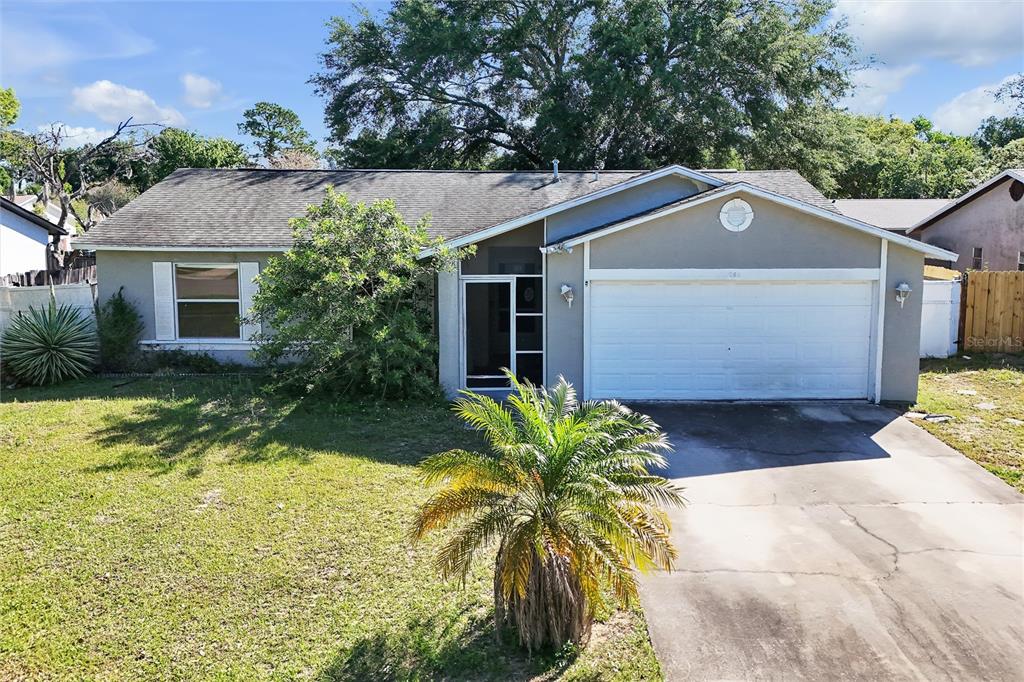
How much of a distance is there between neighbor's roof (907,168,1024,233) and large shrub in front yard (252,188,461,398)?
59.4 ft

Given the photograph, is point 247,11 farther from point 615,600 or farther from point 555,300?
point 615,600

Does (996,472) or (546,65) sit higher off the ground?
(546,65)

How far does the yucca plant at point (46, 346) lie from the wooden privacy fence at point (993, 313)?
1929 cm

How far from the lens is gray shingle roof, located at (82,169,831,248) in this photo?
47.9ft

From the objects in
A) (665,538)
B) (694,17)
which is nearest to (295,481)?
(665,538)

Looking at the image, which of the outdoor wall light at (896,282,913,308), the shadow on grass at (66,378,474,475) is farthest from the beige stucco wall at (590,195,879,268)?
the shadow on grass at (66,378,474,475)

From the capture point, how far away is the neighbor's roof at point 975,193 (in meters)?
21.0

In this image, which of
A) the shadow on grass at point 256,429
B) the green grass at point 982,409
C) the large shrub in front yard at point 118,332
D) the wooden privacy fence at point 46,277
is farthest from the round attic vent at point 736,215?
the wooden privacy fence at point 46,277

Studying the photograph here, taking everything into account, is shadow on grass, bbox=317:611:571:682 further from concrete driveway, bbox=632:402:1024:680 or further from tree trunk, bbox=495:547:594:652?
concrete driveway, bbox=632:402:1024:680

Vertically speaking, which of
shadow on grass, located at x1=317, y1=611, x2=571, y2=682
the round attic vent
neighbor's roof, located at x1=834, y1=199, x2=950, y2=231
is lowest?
shadow on grass, located at x1=317, y1=611, x2=571, y2=682

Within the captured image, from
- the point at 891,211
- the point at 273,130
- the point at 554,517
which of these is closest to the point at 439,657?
the point at 554,517

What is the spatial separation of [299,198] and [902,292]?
12433 mm

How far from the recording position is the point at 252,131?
44.4 meters

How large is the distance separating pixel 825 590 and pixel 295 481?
223 inches
